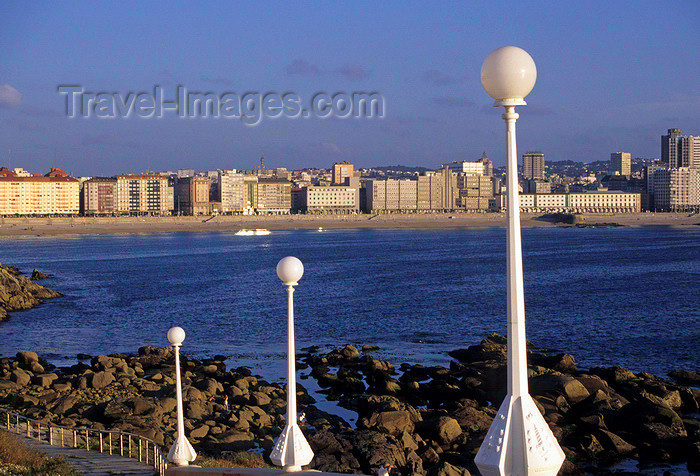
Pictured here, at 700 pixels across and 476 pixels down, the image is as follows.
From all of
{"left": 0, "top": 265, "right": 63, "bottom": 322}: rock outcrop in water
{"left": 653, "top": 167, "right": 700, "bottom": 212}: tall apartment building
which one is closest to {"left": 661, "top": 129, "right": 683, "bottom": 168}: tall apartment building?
{"left": 653, "top": 167, "right": 700, "bottom": 212}: tall apartment building

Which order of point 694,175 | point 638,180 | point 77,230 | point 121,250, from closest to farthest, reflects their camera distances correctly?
point 121,250 < point 77,230 < point 694,175 < point 638,180

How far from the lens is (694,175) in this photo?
13325cm

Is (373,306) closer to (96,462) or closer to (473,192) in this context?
(96,462)

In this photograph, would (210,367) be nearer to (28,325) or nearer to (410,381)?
(410,381)

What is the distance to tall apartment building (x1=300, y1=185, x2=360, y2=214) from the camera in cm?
12912

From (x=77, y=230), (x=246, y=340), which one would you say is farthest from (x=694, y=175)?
(x=246, y=340)

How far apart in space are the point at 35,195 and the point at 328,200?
4468 centimetres

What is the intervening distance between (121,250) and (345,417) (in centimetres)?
5225

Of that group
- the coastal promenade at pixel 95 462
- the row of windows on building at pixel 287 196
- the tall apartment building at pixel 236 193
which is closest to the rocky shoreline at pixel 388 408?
the coastal promenade at pixel 95 462

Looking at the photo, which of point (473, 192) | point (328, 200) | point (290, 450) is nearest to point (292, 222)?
point (328, 200)

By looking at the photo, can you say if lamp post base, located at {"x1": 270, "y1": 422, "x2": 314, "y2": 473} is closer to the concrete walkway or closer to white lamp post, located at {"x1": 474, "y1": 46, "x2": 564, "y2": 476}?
white lamp post, located at {"x1": 474, "y1": 46, "x2": 564, "y2": 476}

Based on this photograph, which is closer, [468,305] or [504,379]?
[504,379]

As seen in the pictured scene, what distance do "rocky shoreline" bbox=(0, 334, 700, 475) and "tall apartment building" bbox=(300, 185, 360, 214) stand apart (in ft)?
368

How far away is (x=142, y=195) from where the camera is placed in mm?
120812
